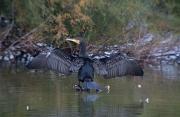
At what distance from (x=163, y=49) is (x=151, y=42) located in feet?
3.26

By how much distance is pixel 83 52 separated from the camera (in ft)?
50.4

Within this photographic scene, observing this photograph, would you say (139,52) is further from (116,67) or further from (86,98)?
(86,98)

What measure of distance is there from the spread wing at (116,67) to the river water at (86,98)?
395mm

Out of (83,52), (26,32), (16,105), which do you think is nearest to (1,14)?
(26,32)

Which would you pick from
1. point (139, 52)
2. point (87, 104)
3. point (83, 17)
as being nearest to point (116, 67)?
point (87, 104)

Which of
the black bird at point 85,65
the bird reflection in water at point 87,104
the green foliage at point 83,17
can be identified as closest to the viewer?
the bird reflection in water at point 87,104

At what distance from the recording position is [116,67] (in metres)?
15.2

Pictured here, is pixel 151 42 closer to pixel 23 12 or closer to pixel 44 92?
pixel 23 12

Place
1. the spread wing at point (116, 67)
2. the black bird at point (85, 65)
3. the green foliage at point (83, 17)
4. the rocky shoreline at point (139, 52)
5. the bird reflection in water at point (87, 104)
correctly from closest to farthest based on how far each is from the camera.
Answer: the bird reflection in water at point (87, 104) < the black bird at point (85, 65) < the spread wing at point (116, 67) < the green foliage at point (83, 17) < the rocky shoreline at point (139, 52)

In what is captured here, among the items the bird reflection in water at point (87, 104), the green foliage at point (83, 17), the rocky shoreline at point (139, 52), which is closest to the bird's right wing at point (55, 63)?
the bird reflection in water at point (87, 104)

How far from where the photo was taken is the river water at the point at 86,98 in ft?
37.9

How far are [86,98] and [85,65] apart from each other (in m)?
1.51

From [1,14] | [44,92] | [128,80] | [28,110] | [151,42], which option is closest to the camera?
[28,110]

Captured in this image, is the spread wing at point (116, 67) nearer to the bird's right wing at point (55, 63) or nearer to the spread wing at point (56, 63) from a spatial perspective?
the spread wing at point (56, 63)
